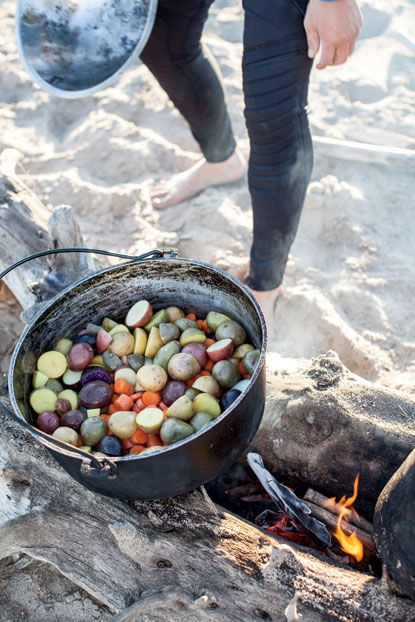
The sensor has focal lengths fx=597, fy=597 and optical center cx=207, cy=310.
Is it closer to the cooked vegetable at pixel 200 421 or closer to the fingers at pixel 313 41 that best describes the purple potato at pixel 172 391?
the cooked vegetable at pixel 200 421

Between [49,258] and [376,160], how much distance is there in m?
2.38

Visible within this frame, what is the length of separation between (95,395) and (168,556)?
491mm

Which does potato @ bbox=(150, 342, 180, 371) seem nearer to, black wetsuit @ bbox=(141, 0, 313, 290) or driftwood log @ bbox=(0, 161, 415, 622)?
driftwood log @ bbox=(0, 161, 415, 622)

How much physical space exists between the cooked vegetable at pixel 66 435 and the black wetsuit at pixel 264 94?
1.27 metres

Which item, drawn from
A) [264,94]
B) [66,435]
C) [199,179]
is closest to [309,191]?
[199,179]

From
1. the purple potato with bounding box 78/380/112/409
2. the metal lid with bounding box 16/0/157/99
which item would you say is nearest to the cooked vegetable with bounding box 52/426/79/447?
the purple potato with bounding box 78/380/112/409

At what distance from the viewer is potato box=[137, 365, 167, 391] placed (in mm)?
1777

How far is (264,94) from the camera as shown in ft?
7.07

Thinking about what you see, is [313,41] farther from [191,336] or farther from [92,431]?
[92,431]

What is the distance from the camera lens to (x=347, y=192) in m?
3.63

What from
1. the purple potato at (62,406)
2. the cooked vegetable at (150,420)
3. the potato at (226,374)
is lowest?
the potato at (226,374)

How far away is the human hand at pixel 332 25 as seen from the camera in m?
1.92

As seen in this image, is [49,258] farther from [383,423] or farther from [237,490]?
[383,423]

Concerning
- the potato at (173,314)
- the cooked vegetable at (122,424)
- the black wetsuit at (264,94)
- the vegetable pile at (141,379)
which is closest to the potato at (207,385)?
the vegetable pile at (141,379)
